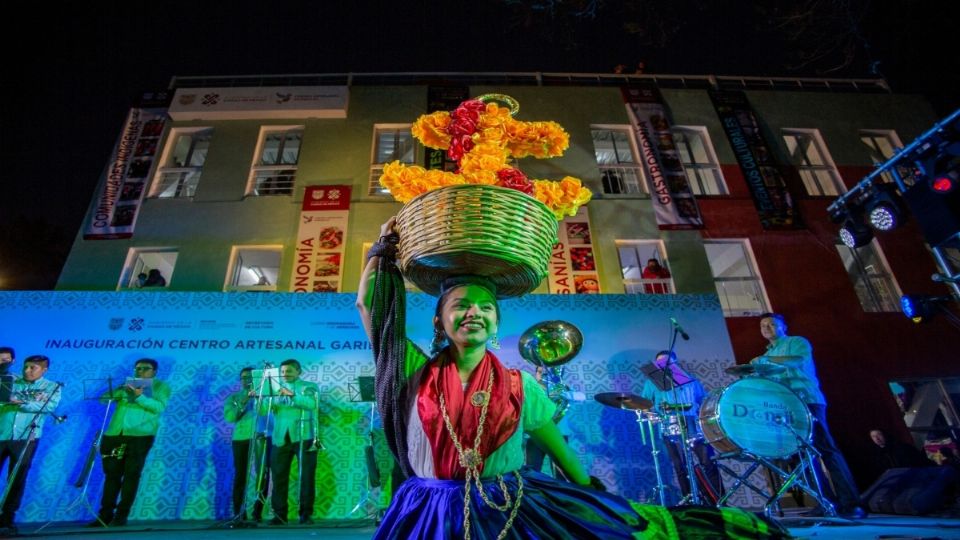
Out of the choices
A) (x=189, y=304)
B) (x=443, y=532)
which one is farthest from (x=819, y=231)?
(x=189, y=304)

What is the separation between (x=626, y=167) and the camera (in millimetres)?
10414

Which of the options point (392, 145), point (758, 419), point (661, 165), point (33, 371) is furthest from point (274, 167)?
point (758, 419)

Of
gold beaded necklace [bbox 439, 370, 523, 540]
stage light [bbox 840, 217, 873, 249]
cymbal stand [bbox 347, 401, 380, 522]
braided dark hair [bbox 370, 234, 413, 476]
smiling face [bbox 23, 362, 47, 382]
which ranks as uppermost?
stage light [bbox 840, 217, 873, 249]

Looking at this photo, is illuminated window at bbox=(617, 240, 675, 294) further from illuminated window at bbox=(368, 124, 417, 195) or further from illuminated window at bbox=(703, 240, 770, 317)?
illuminated window at bbox=(368, 124, 417, 195)

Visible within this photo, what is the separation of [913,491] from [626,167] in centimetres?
745

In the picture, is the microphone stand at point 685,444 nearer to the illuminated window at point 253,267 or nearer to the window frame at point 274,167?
the illuminated window at point 253,267

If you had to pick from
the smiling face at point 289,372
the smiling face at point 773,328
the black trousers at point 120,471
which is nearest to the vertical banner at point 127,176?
the black trousers at point 120,471

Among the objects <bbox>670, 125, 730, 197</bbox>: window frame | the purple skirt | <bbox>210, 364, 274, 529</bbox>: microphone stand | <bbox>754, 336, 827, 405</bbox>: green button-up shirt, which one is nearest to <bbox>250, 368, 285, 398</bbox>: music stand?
<bbox>210, 364, 274, 529</bbox>: microphone stand

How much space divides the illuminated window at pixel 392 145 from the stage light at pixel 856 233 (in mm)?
8132

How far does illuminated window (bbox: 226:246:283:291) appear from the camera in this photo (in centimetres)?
869

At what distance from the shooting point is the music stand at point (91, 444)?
16.3 ft

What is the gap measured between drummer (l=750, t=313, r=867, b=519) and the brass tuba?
2.22 meters

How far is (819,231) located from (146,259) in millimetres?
13876

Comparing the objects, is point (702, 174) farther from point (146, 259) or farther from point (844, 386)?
point (146, 259)
